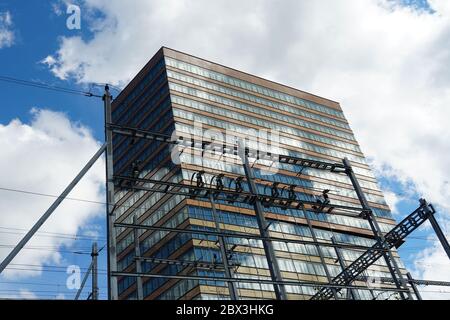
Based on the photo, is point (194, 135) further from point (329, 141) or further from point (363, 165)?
point (363, 165)

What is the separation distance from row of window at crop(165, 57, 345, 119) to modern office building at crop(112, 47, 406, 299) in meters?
0.24

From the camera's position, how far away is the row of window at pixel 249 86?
233 feet

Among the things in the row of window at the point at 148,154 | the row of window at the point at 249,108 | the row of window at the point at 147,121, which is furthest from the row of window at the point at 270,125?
the row of window at the point at 148,154

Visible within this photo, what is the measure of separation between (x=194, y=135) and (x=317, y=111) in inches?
1300

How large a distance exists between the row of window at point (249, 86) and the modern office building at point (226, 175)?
244 mm

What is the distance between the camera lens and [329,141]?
8181 cm

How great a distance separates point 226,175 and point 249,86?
79.7 feet

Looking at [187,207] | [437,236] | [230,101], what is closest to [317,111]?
[230,101]

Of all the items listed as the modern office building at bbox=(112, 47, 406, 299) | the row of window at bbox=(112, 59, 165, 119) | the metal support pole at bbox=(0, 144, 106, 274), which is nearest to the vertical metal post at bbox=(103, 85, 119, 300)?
the metal support pole at bbox=(0, 144, 106, 274)

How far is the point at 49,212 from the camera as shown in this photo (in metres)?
12.7

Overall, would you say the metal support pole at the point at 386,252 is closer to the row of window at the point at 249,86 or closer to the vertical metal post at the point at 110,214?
the vertical metal post at the point at 110,214

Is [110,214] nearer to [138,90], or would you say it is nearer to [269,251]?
[269,251]

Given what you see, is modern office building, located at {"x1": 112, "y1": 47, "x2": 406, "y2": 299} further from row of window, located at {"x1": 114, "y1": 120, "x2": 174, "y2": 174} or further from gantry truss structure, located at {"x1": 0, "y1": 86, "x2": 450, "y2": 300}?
gantry truss structure, located at {"x1": 0, "y1": 86, "x2": 450, "y2": 300}

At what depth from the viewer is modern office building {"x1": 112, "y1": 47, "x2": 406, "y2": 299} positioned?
51.6 m
